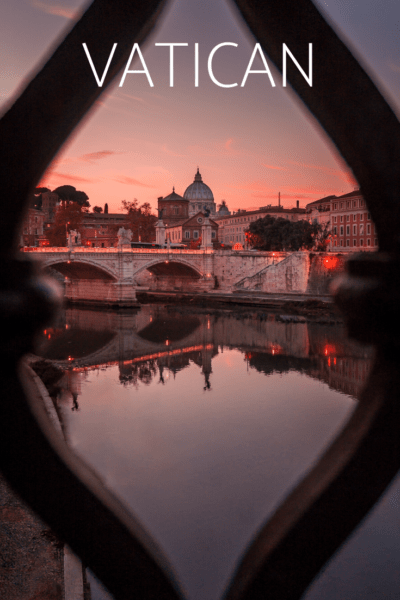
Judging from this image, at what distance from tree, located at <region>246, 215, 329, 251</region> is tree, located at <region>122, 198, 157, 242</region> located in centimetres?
922

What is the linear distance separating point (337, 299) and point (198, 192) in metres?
83.0

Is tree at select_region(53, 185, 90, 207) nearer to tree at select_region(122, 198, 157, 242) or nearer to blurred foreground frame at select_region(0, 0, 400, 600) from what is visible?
tree at select_region(122, 198, 157, 242)

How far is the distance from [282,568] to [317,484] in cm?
8

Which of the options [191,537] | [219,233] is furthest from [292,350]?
[219,233]

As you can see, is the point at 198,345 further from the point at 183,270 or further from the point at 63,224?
the point at 63,224

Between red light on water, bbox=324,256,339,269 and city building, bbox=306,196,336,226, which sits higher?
city building, bbox=306,196,336,226

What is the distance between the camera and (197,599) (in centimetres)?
569

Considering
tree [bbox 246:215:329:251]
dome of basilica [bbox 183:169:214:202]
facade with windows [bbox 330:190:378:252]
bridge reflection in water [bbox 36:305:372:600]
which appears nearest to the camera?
bridge reflection in water [bbox 36:305:372:600]

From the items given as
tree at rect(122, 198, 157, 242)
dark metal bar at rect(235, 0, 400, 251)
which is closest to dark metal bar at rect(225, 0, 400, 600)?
dark metal bar at rect(235, 0, 400, 251)

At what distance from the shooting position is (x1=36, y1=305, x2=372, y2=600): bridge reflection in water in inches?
269

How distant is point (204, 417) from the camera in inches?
435

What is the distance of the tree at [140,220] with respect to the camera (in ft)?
143

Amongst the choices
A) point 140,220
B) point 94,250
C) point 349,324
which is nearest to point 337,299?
point 349,324

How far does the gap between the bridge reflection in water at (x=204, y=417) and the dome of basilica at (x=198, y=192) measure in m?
61.2
